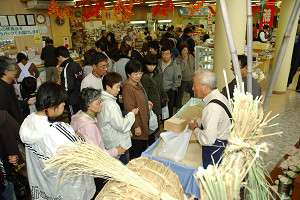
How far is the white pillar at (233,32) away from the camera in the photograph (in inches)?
156

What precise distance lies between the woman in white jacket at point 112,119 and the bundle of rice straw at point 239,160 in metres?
1.70

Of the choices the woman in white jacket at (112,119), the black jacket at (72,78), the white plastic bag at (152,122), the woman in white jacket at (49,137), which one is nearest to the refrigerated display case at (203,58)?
the white plastic bag at (152,122)

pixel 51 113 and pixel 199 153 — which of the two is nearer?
pixel 51 113

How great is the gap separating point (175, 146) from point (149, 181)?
4.25 ft

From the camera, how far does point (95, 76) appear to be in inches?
132

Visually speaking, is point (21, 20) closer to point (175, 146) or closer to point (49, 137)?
point (49, 137)

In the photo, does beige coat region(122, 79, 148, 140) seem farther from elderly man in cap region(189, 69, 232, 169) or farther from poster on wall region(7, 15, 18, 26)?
poster on wall region(7, 15, 18, 26)

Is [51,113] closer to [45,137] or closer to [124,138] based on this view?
[45,137]

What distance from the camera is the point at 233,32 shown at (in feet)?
13.5

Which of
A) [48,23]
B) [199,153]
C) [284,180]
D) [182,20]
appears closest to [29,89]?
[199,153]

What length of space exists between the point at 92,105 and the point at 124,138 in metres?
0.67

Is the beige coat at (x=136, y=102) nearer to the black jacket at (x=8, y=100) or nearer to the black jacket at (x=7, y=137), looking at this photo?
the black jacket at (x=7, y=137)

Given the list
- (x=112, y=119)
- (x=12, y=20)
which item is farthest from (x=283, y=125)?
(x=12, y=20)

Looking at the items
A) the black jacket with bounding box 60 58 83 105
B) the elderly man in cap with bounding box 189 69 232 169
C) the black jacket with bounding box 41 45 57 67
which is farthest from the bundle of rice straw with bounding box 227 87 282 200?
the black jacket with bounding box 41 45 57 67
